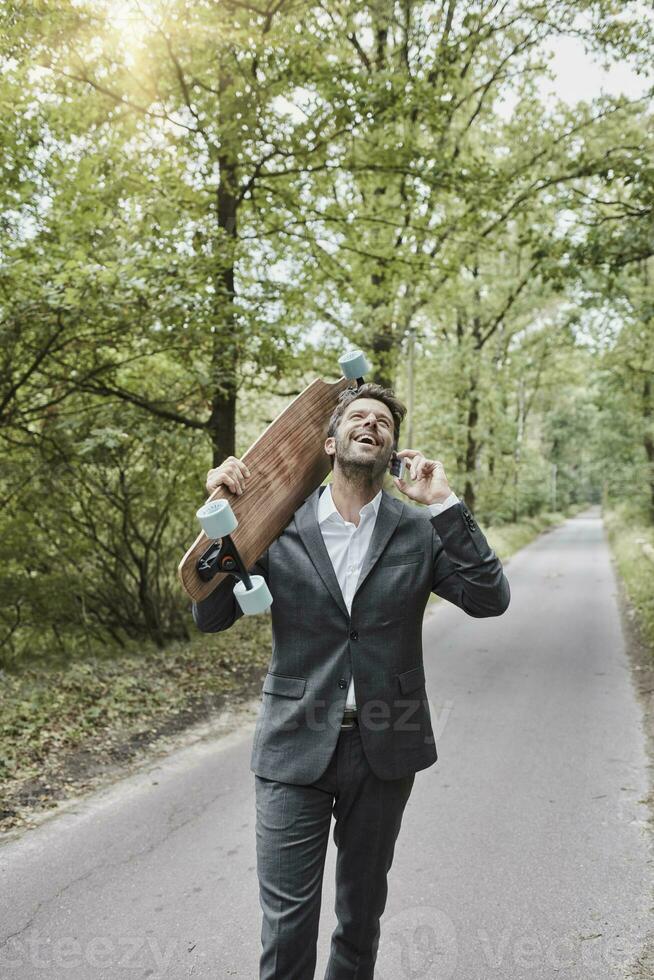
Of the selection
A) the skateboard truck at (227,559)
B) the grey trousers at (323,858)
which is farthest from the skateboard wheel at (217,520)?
the grey trousers at (323,858)

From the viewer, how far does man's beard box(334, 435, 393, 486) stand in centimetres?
229

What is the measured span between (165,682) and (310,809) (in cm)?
554

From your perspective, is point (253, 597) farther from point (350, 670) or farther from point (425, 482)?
point (425, 482)

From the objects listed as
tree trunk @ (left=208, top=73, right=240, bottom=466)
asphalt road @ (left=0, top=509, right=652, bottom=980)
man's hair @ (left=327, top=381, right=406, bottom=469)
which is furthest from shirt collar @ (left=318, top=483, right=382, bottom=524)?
tree trunk @ (left=208, top=73, right=240, bottom=466)

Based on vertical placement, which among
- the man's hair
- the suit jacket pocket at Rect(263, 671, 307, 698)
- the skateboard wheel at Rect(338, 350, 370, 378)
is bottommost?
the suit jacket pocket at Rect(263, 671, 307, 698)

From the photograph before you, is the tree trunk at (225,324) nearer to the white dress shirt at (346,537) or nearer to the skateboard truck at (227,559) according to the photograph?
the white dress shirt at (346,537)

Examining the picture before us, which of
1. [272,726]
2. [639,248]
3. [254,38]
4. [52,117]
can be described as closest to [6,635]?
[52,117]

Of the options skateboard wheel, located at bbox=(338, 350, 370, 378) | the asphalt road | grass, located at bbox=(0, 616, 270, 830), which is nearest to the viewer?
skateboard wheel, located at bbox=(338, 350, 370, 378)

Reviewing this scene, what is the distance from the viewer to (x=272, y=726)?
7.34ft

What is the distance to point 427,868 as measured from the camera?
3.93 metres

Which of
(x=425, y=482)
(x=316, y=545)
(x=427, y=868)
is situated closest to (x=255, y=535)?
(x=316, y=545)

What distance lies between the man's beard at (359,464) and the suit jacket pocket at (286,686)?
0.65 meters

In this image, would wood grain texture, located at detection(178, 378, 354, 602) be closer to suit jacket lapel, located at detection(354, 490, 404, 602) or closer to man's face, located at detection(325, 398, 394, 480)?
man's face, located at detection(325, 398, 394, 480)

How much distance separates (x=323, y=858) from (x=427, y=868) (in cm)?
206
